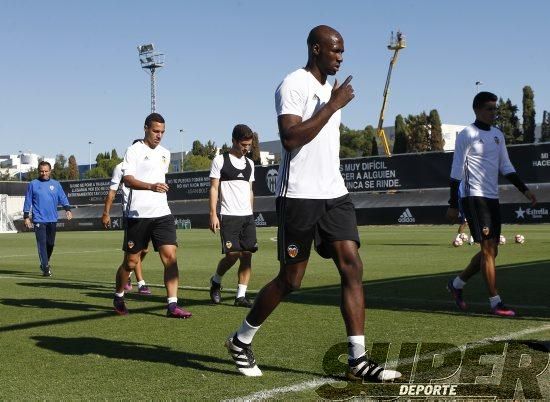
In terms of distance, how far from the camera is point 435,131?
86.4 meters

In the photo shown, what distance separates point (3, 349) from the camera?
21.4ft

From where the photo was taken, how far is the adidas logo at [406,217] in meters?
34.7

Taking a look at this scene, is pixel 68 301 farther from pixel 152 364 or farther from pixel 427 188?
pixel 427 188

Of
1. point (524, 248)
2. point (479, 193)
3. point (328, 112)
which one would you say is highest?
point (328, 112)

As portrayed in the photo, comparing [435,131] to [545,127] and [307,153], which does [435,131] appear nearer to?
[545,127]

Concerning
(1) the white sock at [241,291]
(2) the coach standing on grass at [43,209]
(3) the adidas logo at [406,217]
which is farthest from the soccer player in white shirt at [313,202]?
(3) the adidas logo at [406,217]

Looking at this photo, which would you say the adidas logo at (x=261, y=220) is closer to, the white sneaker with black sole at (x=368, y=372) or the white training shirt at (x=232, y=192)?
the white training shirt at (x=232, y=192)

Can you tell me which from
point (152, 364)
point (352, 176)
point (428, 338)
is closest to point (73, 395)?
point (152, 364)

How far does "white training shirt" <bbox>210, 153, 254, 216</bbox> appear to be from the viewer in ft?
30.9

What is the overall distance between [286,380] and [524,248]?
14094 millimetres

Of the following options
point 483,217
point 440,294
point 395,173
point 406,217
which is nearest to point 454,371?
point 483,217

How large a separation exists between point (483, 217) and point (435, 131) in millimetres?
80319

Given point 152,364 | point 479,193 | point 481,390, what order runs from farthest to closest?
point 479,193
point 152,364
point 481,390

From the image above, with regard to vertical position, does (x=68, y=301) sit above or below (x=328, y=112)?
below
